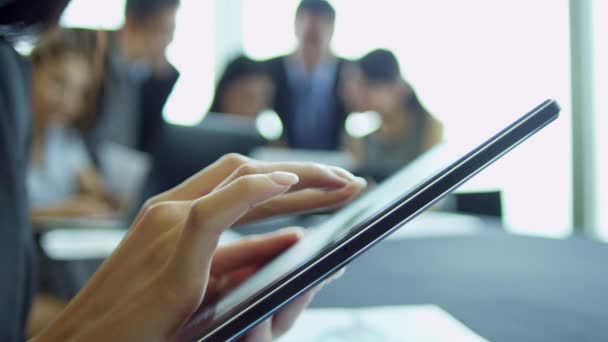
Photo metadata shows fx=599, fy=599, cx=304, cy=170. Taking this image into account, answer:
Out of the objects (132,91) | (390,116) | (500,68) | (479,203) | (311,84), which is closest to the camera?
(479,203)

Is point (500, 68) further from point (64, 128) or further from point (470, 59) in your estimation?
point (64, 128)

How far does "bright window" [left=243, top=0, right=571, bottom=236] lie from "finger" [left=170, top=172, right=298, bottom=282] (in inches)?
102

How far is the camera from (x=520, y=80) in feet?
10.6

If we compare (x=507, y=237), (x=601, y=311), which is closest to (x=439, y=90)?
(x=507, y=237)

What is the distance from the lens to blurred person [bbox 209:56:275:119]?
306cm

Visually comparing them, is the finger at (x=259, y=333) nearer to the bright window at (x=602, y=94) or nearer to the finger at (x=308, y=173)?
the finger at (x=308, y=173)

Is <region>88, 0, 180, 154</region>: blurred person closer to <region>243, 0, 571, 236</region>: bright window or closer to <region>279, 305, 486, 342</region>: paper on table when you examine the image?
<region>243, 0, 571, 236</region>: bright window

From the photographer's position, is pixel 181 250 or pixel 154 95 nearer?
A: pixel 181 250

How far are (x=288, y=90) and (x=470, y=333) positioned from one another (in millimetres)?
2795

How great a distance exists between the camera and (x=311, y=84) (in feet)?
10.4

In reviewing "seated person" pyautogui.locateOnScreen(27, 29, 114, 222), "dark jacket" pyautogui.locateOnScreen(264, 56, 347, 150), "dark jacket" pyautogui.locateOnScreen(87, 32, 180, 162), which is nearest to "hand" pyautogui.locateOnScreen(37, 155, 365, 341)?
"seated person" pyautogui.locateOnScreen(27, 29, 114, 222)

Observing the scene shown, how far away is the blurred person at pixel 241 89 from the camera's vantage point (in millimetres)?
3059

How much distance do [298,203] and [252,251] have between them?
11 centimetres

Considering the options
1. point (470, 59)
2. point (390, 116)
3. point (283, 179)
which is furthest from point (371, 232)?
point (470, 59)
